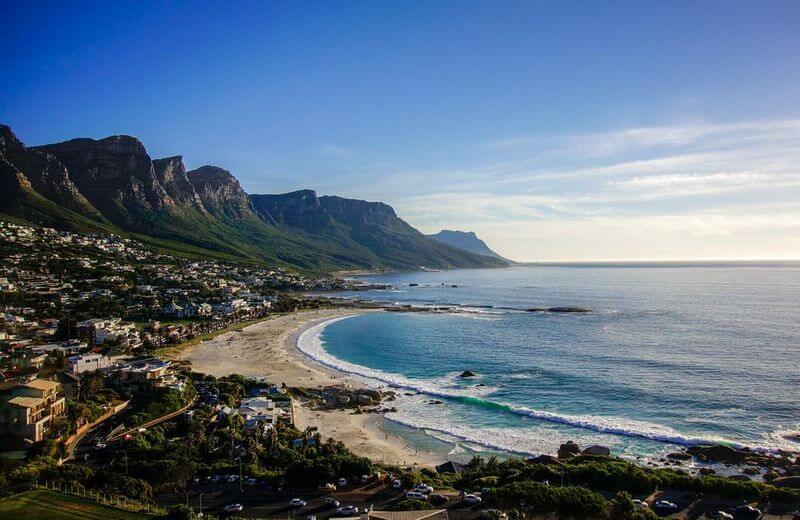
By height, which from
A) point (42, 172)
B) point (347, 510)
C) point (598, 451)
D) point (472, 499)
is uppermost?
point (42, 172)

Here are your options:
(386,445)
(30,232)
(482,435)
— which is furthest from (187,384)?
(30,232)


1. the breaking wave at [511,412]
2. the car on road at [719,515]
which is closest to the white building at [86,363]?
the breaking wave at [511,412]

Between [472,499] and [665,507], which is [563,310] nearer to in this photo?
[665,507]

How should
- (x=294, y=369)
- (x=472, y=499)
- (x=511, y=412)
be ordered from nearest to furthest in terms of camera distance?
(x=472, y=499) < (x=511, y=412) < (x=294, y=369)

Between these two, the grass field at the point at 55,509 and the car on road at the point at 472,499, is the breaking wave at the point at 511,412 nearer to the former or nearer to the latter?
the car on road at the point at 472,499

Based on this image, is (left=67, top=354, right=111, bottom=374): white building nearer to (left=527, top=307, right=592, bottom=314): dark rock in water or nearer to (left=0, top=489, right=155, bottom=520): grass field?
(left=0, top=489, right=155, bottom=520): grass field

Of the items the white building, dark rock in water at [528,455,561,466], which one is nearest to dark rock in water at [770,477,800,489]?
dark rock in water at [528,455,561,466]

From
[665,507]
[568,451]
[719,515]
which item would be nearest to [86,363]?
[568,451]
